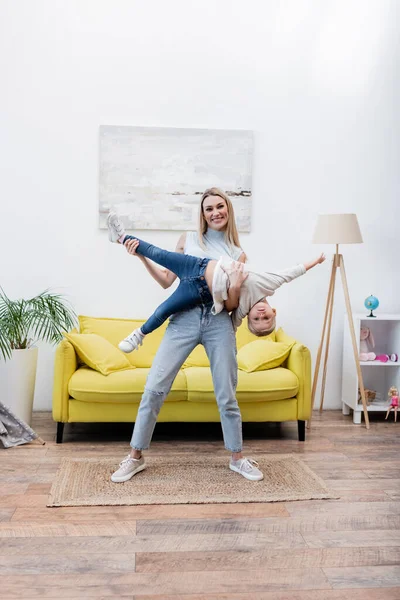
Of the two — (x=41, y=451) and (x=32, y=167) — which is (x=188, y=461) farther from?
(x=32, y=167)

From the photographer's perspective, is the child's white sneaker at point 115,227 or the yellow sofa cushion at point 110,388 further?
the yellow sofa cushion at point 110,388

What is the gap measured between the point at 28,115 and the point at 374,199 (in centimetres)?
259

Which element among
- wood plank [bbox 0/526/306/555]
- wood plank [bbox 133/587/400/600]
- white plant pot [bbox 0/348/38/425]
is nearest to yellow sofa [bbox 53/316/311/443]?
white plant pot [bbox 0/348/38/425]

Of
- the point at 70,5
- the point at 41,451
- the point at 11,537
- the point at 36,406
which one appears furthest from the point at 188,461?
the point at 70,5

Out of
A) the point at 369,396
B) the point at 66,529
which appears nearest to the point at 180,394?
the point at 66,529

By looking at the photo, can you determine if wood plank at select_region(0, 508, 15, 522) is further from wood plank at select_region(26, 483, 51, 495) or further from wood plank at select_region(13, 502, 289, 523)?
wood plank at select_region(26, 483, 51, 495)

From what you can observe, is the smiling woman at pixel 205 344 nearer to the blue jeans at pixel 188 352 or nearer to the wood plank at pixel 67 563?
the blue jeans at pixel 188 352

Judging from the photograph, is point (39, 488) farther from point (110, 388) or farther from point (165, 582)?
point (165, 582)

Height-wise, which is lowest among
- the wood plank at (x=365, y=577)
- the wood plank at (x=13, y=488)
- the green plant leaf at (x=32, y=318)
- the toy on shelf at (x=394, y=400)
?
the wood plank at (x=13, y=488)

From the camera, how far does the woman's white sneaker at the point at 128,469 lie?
326cm

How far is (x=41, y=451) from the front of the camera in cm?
377

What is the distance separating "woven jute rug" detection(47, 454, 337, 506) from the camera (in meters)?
3.03

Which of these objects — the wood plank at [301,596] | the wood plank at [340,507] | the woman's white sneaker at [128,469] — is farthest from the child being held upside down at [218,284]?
the wood plank at [301,596]

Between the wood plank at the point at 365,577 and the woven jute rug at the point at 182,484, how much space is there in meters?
0.71
